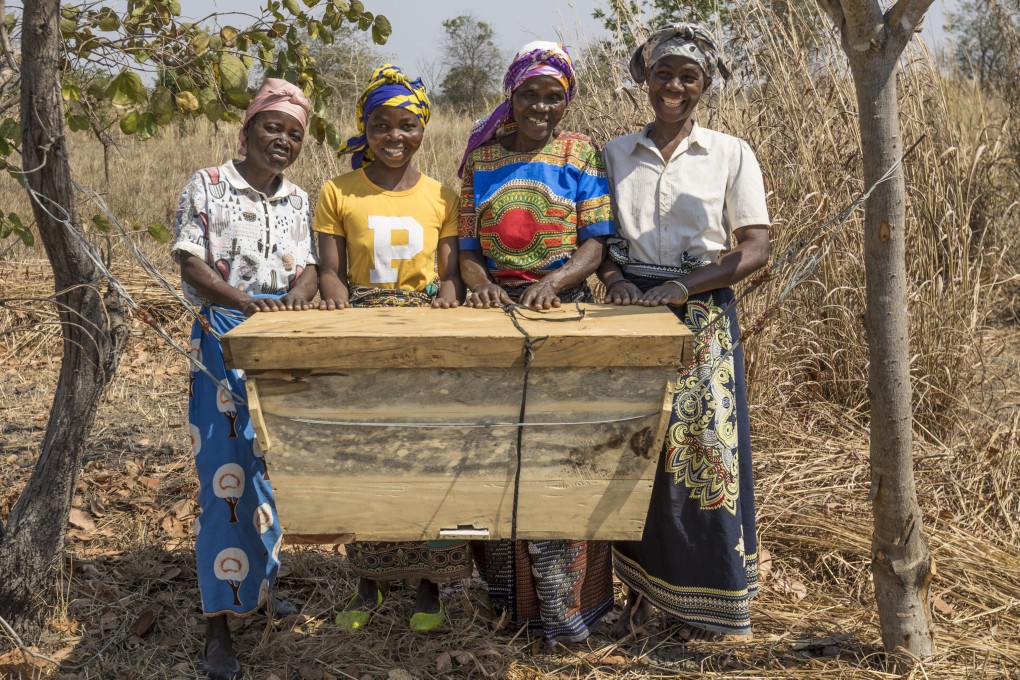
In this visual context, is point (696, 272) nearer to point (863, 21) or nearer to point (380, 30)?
point (863, 21)

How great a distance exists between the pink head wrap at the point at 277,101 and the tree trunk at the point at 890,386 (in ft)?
5.21

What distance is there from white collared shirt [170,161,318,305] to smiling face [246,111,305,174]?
9 cm

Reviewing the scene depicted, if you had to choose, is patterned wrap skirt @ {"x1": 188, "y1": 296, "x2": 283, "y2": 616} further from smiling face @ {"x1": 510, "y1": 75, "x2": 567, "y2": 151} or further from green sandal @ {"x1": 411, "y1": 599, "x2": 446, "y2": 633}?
smiling face @ {"x1": 510, "y1": 75, "x2": 567, "y2": 151}

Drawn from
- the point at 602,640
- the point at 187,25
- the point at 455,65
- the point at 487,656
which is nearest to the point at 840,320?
the point at 602,640

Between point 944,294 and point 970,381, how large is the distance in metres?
0.41

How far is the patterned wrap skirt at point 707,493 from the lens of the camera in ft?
8.59

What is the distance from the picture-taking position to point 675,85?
255 centimetres

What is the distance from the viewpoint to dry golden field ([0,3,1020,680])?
2.78m

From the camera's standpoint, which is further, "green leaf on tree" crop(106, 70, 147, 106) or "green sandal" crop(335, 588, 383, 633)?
"green sandal" crop(335, 588, 383, 633)

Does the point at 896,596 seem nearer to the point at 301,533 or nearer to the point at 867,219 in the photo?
the point at 867,219

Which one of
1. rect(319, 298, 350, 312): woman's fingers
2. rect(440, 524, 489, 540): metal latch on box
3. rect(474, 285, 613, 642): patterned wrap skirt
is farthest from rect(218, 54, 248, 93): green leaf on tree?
rect(440, 524, 489, 540): metal latch on box

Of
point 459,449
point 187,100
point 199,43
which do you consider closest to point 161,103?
point 187,100

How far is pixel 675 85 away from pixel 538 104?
1.30 ft

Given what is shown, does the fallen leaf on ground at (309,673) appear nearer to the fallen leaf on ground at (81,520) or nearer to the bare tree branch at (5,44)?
the fallen leaf on ground at (81,520)
